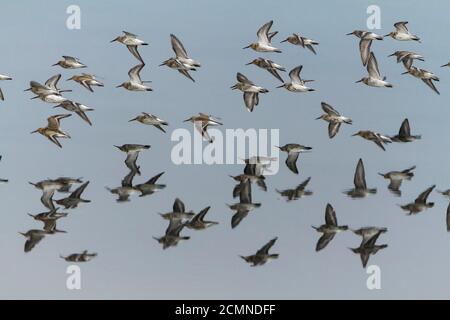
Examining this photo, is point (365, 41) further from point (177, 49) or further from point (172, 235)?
point (172, 235)

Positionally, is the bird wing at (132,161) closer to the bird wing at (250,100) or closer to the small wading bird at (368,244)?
the bird wing at (250,100)

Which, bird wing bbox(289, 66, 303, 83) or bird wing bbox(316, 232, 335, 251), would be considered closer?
bird wing bbox(316, 232, 335, 251)

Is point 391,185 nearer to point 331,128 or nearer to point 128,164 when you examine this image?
point 331,128

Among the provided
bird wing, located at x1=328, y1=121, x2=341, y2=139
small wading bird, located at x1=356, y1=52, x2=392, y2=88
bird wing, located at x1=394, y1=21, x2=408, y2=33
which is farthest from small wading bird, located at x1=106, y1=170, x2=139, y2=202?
bird wing, located at x1=394, y1=21, x2=408, y2=33

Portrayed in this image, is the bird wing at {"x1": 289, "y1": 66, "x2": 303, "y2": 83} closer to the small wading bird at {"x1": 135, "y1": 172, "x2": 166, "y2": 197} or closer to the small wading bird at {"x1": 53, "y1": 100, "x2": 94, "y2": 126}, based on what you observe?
the small wading bird at {"x1": 135, "y1": 172, "x2": 166, "y2": 197}

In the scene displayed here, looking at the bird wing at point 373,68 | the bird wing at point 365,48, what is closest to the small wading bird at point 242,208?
the bird wing at point 373,68

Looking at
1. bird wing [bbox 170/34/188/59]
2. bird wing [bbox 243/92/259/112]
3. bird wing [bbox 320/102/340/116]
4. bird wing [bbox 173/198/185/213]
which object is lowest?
bird wing [bbox 173/198/185/213]

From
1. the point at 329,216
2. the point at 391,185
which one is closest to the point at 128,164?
the point at 329,216
